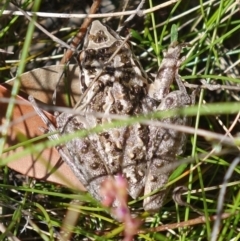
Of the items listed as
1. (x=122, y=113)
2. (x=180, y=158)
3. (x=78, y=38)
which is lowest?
(x=180, y=158)

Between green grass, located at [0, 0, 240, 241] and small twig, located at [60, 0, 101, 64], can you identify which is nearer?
green grass, located at [0, 0, 240, 241]

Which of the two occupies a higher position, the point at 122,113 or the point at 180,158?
the point at 122,113

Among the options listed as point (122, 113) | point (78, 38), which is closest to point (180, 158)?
point (122, 113)

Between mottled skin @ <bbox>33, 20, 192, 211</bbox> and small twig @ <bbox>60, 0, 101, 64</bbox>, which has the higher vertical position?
small twig @ <bbox>60, 0, 101, 64</bbox>

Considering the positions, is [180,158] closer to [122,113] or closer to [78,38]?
[122,113]

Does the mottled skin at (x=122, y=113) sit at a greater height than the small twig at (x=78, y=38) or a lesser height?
lesser

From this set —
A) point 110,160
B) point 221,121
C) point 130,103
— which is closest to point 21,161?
point 110,160

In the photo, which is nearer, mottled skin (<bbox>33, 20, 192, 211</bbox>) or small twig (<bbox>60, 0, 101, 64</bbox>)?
mottled skin (<bbox>33, 20, 192, 211</bbox>)

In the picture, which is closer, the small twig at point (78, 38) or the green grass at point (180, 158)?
the green grass at point (180, 158)
